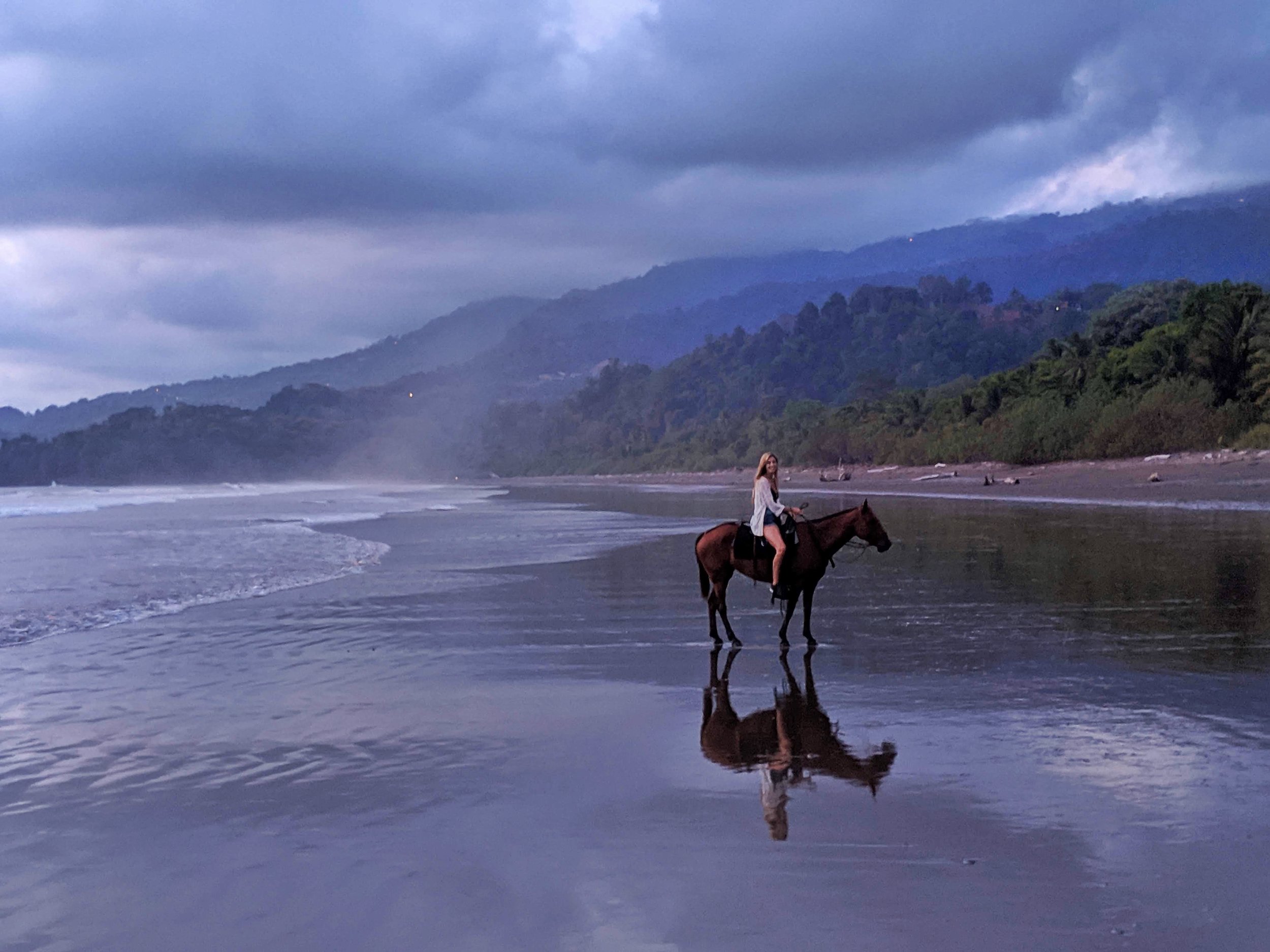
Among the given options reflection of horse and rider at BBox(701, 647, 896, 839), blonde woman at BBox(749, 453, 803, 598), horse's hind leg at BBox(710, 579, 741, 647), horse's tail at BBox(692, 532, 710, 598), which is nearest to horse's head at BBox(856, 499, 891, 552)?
blonde woman at BBox(749, 453, 803, 598)

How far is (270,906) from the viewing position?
16.5ft

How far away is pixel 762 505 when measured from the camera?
12.3 metres

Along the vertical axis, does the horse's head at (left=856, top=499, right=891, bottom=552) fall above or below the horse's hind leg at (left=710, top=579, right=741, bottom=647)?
above

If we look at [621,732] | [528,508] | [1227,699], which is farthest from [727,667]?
[528,508]

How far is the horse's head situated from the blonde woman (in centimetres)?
83

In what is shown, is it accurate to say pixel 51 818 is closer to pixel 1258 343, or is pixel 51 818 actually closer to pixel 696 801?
pixel 696 801

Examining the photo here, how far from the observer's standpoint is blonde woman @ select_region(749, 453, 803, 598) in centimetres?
1211

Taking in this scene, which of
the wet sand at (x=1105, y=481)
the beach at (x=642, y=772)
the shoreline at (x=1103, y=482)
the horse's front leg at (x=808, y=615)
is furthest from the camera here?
the wet sand at (x=1105, y=481)

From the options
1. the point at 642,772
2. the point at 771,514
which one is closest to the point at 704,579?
the point at 771,514

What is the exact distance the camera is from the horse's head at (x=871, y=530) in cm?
1269

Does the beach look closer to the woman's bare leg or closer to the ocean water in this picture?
the ocean water

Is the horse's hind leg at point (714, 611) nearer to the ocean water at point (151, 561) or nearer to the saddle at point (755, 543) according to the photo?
the saddle at point (755, 543)

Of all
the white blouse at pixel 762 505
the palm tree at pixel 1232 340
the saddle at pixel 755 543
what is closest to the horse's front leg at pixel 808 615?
the saddle at pixel 755 543

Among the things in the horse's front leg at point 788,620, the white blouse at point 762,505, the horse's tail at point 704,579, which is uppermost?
the white blouse at point 762,505
